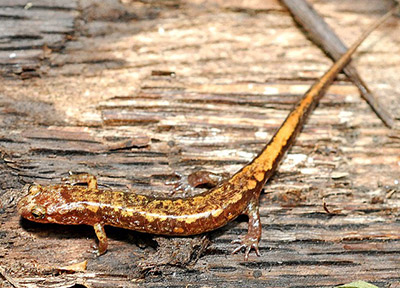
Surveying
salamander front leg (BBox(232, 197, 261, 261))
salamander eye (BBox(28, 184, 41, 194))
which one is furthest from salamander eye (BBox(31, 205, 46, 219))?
salamander front leg (BBox(232, 197, 261, 261))

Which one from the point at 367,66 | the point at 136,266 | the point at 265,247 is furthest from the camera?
the point at 367,66

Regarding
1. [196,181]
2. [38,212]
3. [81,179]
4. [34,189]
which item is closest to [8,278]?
[38,212]

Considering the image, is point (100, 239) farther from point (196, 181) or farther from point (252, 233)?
point (252, 233)

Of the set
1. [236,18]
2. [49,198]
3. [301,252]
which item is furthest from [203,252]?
[236,18]

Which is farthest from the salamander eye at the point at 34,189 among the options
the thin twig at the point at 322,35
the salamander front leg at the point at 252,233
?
the thin twig at the point at 322,35

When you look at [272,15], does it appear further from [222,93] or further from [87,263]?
[87,263]

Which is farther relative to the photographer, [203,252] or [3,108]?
[3,108]

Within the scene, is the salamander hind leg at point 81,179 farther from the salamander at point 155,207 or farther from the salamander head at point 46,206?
the salamander head at point 46,206
